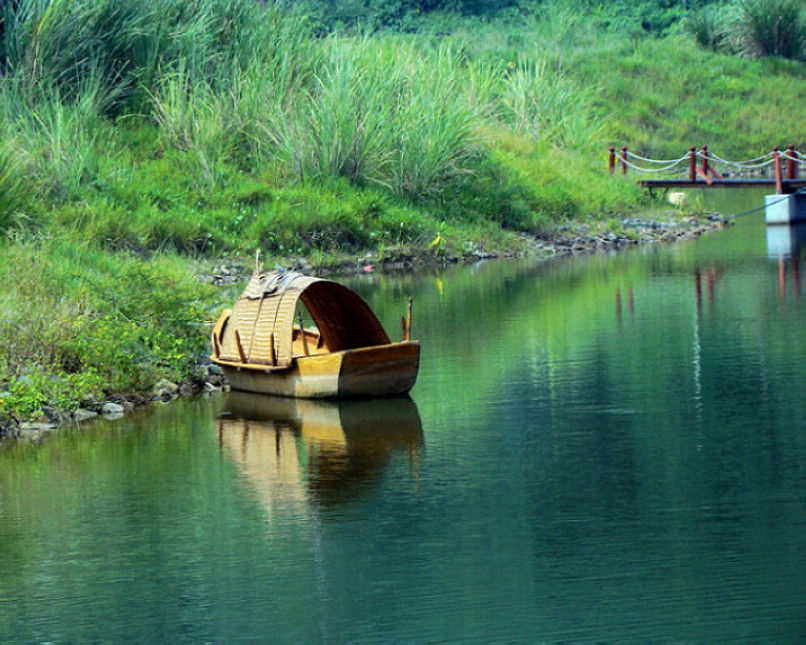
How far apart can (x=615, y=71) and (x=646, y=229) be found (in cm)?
1921

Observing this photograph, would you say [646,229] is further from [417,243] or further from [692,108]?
[692,108]

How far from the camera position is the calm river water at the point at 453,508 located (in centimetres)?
894

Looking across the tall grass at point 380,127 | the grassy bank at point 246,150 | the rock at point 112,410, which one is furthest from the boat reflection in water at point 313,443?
the tall grass at point 380,127

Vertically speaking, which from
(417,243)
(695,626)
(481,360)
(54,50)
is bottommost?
(695,626)

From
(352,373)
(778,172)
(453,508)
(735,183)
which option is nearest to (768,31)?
(735,183)

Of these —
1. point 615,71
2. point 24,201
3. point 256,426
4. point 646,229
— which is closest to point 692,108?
point 615,71

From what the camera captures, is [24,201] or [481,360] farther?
[24,201]

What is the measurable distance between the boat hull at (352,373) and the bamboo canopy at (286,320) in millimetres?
156

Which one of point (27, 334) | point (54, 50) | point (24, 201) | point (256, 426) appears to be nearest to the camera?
point (256, 426)

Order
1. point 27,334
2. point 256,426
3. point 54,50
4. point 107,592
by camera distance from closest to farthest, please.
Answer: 1. point 107,592
2. point 256,426
3. point 27,334
4. point 54,50

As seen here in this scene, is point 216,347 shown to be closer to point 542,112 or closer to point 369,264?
point 369,264

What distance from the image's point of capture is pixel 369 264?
94.3 feet

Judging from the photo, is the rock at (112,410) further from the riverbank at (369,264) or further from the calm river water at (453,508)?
the calm river water at (453,508)

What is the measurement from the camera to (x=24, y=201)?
22.9m
